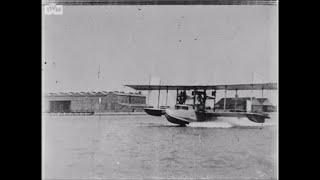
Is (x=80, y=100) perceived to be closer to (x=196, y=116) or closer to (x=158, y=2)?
(x=158, y=2)

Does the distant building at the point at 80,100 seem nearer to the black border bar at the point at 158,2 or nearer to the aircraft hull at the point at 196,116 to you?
the black border bar at the point at 158,2

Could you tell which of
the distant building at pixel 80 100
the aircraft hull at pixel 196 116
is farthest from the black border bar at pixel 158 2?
the aircraft hull at pixel 196 116

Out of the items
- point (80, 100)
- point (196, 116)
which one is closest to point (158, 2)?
point (80, 100)

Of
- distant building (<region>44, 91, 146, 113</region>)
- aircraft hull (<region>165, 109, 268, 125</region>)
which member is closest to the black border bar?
distant building (<region>44, 91, 146, 113</region>)

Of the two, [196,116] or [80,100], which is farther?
[196,116]

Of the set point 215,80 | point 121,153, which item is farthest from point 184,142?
point 215,80

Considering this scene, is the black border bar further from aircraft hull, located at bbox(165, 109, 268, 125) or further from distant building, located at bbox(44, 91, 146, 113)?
aircraft hull, located at bbox(165, 109, 268, 125)

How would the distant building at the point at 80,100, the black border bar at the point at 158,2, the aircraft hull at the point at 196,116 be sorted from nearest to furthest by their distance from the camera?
the black border bar at the point at 158,2 < the distant building at the point at 80,100 < the aircraft hull at the point at 196,116
